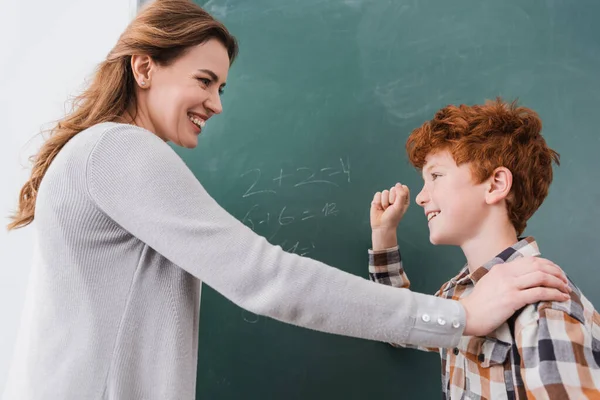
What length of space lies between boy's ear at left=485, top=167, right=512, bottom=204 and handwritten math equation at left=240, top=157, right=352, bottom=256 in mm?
447

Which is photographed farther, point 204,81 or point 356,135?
point 356,135

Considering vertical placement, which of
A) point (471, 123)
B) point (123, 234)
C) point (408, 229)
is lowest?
point (123, 234)

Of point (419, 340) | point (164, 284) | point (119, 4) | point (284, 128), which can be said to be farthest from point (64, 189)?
point (119, 4)

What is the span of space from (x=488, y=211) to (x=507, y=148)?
0.16 m

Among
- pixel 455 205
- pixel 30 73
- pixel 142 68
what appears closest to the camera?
pixel 142 68

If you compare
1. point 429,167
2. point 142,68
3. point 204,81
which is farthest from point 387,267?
point 142,68

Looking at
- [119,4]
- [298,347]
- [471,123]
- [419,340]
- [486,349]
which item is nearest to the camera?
[419,340]

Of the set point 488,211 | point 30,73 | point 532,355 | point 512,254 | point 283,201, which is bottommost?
point 532,355

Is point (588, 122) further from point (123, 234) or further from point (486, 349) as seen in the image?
point (123, 234)

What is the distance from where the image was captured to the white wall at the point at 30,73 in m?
1.75

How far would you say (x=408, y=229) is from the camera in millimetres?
1549

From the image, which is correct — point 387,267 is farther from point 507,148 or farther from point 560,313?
point 560,313

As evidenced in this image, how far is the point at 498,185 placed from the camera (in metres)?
1.22

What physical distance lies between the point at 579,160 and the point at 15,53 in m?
1.85
